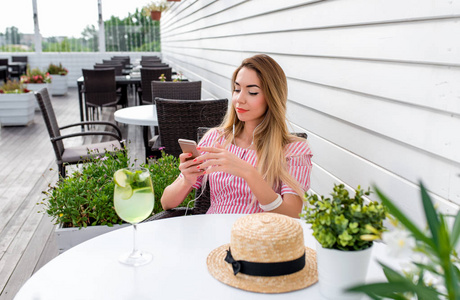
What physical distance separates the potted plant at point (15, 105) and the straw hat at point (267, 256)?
698cm

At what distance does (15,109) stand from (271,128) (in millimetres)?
6561

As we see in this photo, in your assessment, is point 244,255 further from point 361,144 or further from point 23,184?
point 23,184

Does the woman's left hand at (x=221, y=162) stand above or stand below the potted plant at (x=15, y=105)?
above

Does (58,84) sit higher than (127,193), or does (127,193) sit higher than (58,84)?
(127,193)

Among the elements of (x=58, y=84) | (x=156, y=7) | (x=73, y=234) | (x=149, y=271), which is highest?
(x=156, y=7)

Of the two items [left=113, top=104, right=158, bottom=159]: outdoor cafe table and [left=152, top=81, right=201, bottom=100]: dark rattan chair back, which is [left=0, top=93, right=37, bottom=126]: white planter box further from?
[left=152, top=81, right=201, bottom=100]: dark rattan chair back

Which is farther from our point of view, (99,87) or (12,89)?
(12,89)

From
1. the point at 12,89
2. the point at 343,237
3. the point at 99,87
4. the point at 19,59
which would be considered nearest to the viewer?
the point at 343,237

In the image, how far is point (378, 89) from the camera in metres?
1.59

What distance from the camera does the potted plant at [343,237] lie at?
92 cm

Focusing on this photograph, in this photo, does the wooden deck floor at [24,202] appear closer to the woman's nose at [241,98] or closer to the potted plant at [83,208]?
the potted plant at [83,208]

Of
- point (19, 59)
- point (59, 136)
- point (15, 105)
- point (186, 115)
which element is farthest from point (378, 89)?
point (19, 59)

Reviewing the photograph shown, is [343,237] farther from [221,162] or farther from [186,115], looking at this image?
[186,115]

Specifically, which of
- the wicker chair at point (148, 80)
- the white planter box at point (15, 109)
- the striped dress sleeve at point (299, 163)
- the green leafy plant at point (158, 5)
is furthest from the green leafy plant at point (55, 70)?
the striped dress sleeve at point (299, 163)
